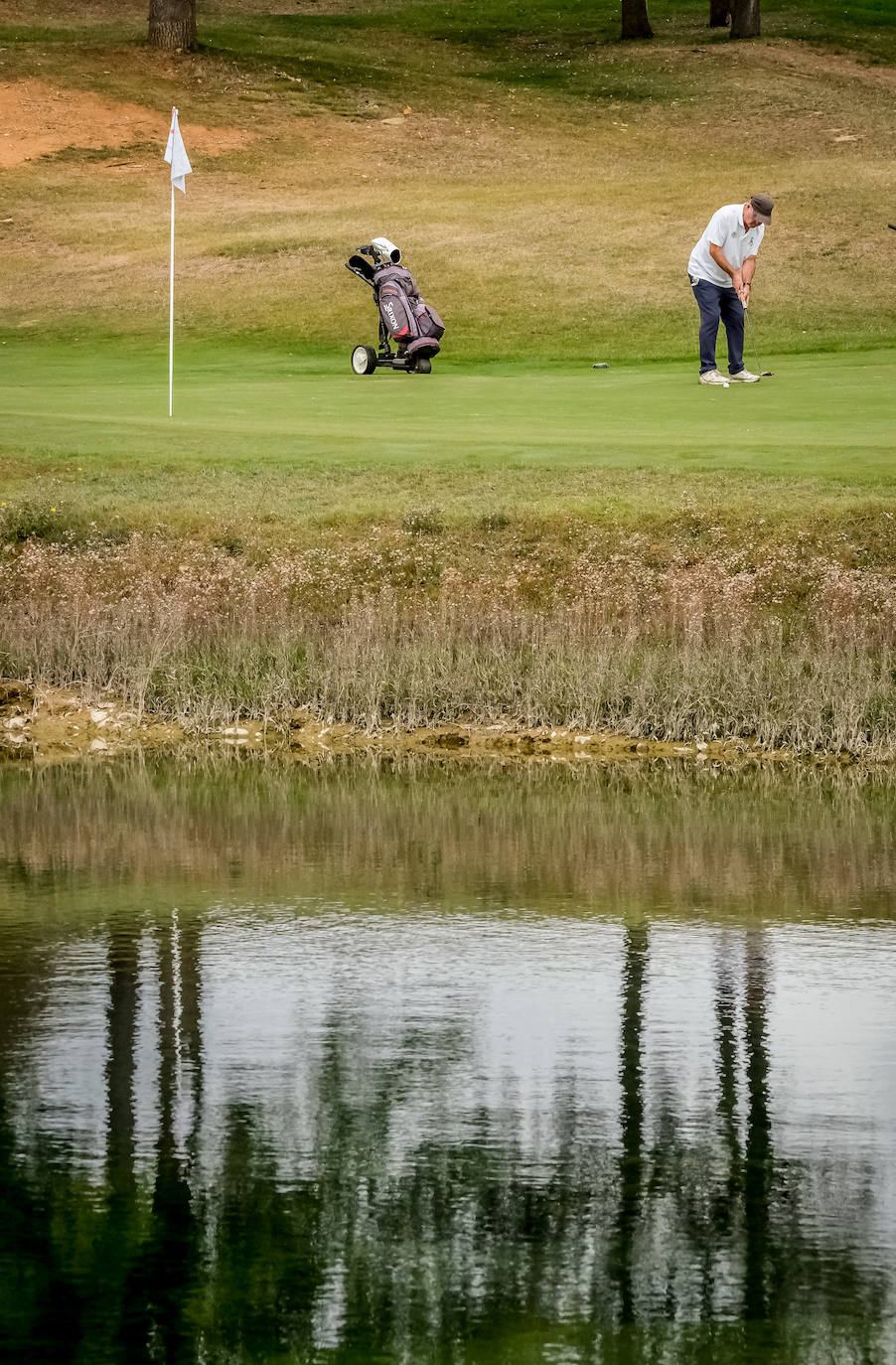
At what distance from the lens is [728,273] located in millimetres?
23938

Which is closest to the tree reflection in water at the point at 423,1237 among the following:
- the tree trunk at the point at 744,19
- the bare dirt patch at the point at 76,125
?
the bare dirt patch at the point at 76,125

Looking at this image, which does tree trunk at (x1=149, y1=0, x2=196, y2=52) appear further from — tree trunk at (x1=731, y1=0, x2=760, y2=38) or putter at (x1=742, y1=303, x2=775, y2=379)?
putter at (x1=742, y1=303, x2=775, y2=379)

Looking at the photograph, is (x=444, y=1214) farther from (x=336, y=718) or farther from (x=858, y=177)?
(x=858, y=177)

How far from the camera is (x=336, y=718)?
17.9 metres

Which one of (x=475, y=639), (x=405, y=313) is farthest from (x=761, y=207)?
(x=475, y=639)

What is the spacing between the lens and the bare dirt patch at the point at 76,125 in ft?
161

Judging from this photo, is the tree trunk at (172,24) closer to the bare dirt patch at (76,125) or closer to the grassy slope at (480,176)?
the grassy slope at (480,176)

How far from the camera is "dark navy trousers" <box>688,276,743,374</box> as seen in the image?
24.4 meters

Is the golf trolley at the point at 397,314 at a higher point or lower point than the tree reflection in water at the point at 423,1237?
higher

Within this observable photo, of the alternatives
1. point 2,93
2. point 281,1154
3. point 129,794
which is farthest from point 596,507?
point 2,93

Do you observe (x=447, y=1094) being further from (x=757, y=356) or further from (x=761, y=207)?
(x=757, y=356)

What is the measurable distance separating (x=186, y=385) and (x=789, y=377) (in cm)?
709

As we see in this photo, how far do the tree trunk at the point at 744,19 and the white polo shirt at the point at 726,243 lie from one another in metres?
40.3

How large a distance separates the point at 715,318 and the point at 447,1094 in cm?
1707
